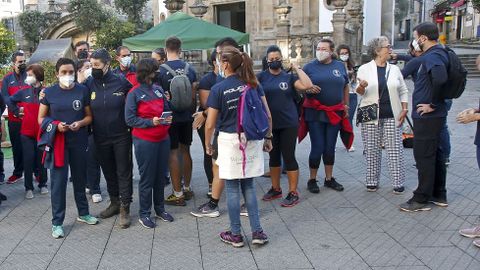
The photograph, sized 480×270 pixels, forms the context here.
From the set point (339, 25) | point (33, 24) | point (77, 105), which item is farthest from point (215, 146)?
point (33, 24)

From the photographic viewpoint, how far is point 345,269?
162 inches

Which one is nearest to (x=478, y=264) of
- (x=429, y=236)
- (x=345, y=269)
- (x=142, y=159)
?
(x=429, y=236)

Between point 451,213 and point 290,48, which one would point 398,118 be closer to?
point 451,213

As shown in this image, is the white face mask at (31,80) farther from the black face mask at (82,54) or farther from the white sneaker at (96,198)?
the white sneaker at (96,198)

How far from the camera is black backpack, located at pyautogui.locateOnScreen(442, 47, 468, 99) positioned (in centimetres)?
507

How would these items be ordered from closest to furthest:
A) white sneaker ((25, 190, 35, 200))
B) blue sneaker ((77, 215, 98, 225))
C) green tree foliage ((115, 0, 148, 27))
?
1. blue sneaker ((77, 215, 98, 225))
2. white sneaker ((25, 190, 35, 200))
3. green tree foliage ((115, 0, 148, 27))

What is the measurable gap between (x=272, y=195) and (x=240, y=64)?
222 cm

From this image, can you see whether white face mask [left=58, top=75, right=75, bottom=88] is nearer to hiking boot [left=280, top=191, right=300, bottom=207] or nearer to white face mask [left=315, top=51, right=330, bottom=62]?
hiking boot [left=280, top=191, right=300, bottom=207]

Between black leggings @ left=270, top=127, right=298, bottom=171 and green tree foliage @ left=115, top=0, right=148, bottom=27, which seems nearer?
black leggings @ left=270, top=127, right=298, bottom=171

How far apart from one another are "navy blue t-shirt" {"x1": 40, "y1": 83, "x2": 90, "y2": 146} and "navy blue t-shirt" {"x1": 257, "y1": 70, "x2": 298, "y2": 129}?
6.52ft

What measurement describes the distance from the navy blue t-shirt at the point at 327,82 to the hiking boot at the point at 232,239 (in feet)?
6.93

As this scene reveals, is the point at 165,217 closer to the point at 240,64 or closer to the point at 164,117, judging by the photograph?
the point at 164,117

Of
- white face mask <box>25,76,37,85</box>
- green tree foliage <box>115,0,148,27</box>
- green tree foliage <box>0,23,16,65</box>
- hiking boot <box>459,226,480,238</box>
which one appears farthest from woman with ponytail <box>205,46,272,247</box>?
green tree foliage <box>115,0,148,27</box>

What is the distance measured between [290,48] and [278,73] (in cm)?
1203
